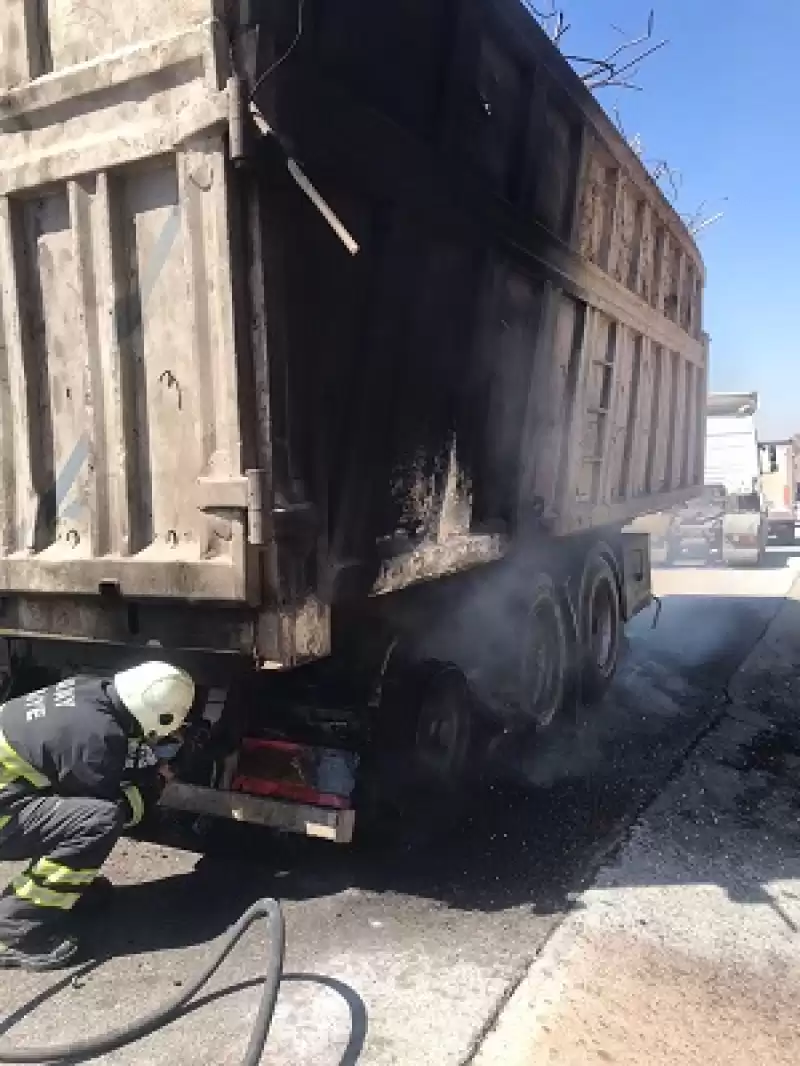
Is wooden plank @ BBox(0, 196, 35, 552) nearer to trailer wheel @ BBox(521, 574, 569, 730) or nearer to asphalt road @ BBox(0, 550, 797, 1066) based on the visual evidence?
asphalt road @ BBox(0, 550, 797, 1066)

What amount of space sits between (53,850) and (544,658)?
9.88 ft

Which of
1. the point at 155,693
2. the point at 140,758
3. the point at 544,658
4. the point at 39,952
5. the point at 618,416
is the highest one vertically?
the point at 618,416

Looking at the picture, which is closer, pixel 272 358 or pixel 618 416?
pixel 272 358

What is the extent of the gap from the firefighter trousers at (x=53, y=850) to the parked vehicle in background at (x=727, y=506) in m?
12.2

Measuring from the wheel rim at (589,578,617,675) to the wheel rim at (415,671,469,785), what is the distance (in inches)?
88.0

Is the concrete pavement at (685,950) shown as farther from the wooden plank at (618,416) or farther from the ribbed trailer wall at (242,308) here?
the wooden plank at (618,416)

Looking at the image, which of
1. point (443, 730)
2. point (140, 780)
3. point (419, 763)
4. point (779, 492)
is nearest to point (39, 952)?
point (140, 780)

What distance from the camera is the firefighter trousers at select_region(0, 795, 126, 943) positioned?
3.08 metres

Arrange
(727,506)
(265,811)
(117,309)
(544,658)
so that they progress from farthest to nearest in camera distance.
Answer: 1. (727,506)
2. (544,658)
3. (265,811)
4. (117,309)

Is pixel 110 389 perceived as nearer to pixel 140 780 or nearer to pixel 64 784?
pixel 64 784

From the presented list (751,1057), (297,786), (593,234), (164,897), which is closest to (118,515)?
(297,786)

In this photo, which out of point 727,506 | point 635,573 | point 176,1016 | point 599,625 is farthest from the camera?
point 727,506

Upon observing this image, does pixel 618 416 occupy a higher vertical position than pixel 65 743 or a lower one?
higher

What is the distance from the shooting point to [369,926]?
128 inches
